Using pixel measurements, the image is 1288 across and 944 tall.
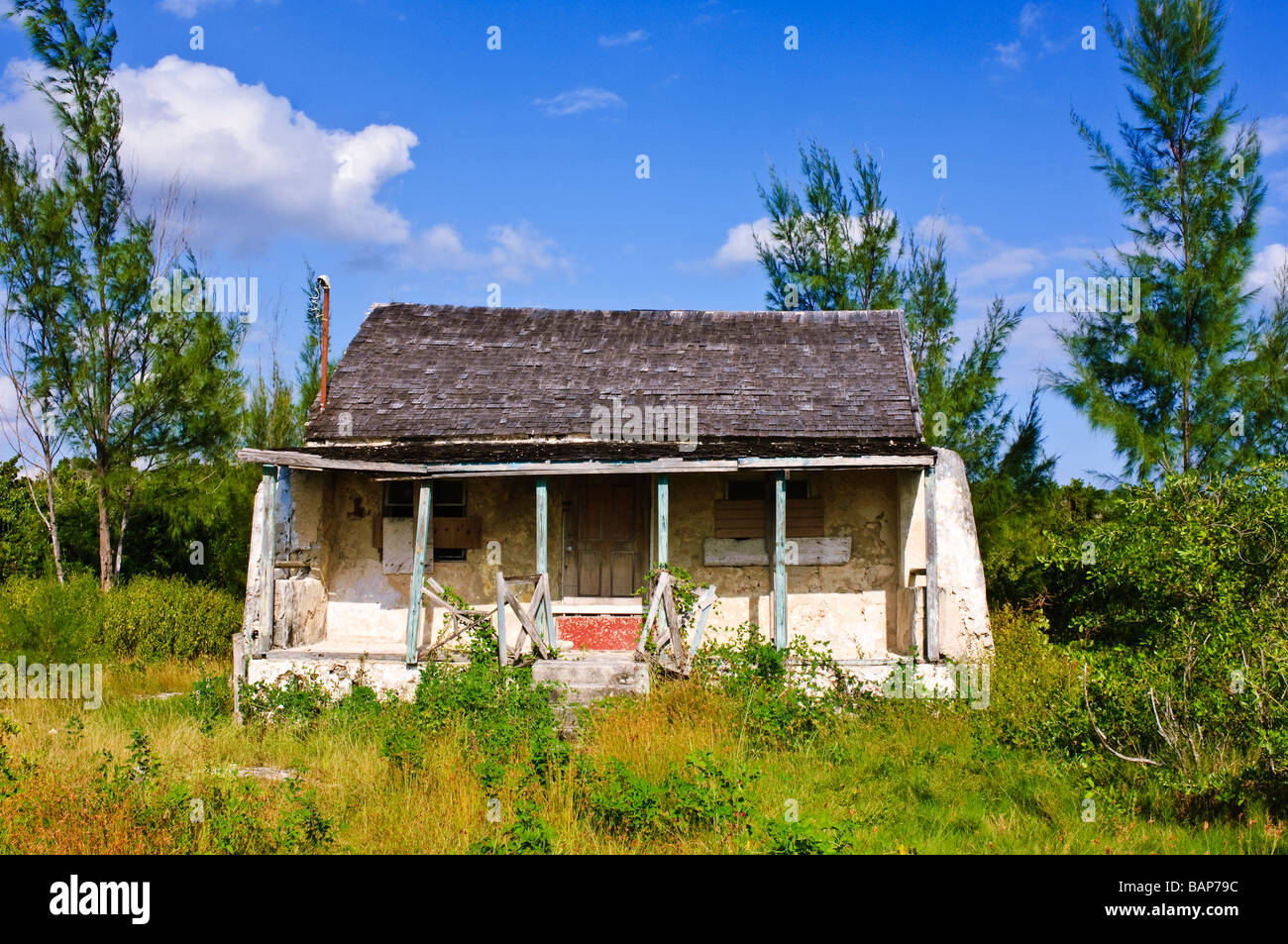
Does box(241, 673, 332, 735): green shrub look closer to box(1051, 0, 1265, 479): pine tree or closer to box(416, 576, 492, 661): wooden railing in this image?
box(416, 576, 492, 661): wooden railing

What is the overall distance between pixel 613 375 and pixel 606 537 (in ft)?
7.76

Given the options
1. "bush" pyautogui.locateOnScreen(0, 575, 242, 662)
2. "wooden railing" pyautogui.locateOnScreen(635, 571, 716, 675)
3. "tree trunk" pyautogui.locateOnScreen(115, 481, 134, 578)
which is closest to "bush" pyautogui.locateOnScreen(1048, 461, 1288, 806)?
"wooden railing" pyautogui.locateOnScreen(635, 571, 716, 675)

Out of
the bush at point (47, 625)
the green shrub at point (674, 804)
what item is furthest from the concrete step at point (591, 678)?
the bush at point (47, 625)

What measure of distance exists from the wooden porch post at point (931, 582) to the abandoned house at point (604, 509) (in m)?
0.02

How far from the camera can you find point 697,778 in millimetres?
6391

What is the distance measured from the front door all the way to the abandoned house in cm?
3

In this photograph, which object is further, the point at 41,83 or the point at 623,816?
the point at 41,83

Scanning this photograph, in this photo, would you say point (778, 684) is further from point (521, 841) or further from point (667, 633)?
point (521, 841)

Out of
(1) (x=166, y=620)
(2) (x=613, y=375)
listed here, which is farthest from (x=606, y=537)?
(1) (x=166, y=620)

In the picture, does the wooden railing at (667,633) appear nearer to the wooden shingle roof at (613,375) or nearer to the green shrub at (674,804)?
the wooden shingle roof at (613,375)

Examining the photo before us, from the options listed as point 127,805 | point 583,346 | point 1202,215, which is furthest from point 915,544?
point 127,805
